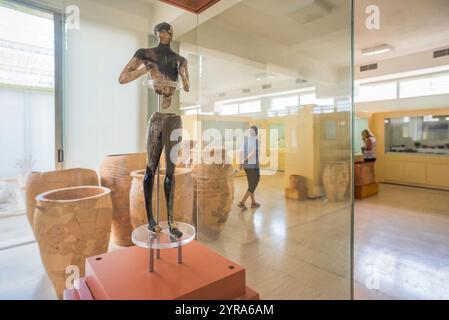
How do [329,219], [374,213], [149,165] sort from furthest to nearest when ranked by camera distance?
[374,213], [329,219], [149,165]

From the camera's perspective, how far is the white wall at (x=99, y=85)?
2678 millimetres

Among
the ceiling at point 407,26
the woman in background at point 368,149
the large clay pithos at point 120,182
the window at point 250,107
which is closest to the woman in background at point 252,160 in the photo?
the window at point 250,107

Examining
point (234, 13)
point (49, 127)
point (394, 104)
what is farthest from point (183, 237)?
point (394, 104)

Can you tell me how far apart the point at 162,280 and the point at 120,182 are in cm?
151

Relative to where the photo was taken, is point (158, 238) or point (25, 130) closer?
point (158, 238)

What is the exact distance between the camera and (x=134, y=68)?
126cm

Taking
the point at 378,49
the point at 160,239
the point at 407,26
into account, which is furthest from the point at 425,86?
the point at 160,239

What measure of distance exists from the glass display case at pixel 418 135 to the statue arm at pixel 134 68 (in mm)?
7013

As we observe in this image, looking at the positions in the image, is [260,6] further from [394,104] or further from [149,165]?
[394,104]

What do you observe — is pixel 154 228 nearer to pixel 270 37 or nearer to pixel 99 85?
pixel 99 85

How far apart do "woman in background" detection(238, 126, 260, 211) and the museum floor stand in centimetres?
11

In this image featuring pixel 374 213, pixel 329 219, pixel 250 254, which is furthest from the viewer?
pixel 374 213

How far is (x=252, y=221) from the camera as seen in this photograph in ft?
10.2

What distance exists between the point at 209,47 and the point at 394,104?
5.71 m
